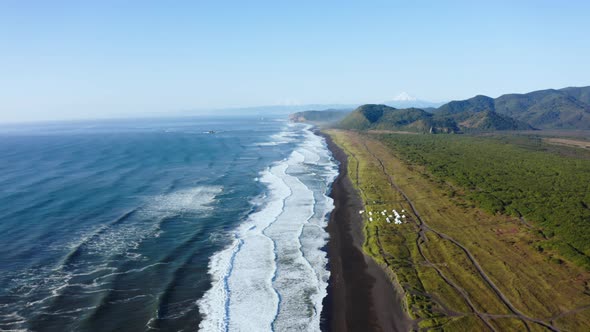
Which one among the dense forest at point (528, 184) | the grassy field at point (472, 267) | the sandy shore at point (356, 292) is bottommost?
the sandy shore at point (356, 292)

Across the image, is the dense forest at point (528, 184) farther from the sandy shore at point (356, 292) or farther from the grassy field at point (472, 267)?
the sandy shore at point (356, 292)

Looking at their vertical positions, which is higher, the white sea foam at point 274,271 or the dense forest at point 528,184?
the dense forest at point 528,184

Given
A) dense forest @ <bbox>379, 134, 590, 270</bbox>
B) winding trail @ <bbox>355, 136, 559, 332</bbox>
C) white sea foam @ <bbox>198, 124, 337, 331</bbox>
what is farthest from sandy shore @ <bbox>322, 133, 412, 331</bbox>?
dense forest @ <bbox>379, 134, 590, 270</bbox>

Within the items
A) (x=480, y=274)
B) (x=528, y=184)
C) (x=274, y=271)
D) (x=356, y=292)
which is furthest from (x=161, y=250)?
(x=528, y=184)

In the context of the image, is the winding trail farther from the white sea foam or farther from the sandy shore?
the white sea foam

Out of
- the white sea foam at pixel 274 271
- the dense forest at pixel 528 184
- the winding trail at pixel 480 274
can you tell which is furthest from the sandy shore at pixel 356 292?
the dense forest at pixel 528 184

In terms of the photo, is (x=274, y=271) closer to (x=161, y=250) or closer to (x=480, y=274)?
(x=161, y=250)

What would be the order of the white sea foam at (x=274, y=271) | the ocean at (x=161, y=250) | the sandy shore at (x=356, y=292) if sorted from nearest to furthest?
the sandy shore at (x=356, y=292)
the white sea foam at (x=274, y=271)
the ocean at (x=161, y=250)
